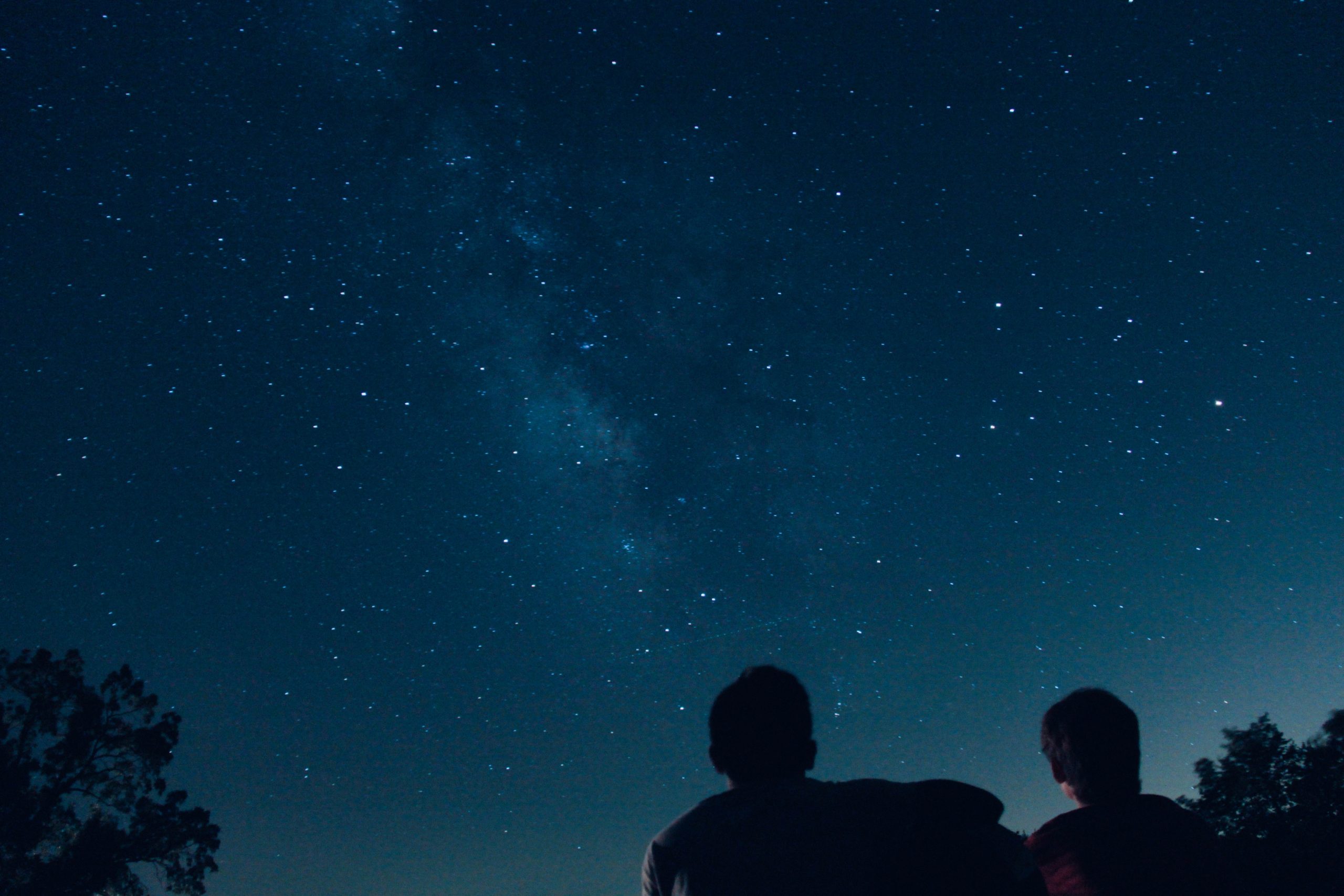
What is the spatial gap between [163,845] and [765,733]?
791 inches

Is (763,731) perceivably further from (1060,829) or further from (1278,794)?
(1278,794)

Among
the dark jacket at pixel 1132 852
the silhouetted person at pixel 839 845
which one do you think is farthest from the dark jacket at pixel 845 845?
the dark jacket at pixel 1132 852

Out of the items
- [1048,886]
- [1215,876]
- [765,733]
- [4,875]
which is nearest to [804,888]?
[765,733]

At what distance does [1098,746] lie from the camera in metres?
2.05

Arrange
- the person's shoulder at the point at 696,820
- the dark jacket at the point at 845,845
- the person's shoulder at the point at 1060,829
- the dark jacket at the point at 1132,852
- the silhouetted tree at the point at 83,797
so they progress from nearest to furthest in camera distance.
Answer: the dark jacket at the point at 845,845 < the person's shoulder at the point at 696,820 < the dark jacket at the point at 1132,852 < the person's shoulder at the point at 1060,829 < the silhouetted tree at the point at 83,797

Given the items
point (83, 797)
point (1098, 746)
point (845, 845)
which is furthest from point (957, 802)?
point (83, 797)

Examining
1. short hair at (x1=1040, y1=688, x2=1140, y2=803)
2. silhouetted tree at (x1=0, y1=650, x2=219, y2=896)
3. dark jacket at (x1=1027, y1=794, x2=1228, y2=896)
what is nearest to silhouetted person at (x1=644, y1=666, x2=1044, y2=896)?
dark jacket at (x1=1027, y1=794, x2=1228, y2=896)

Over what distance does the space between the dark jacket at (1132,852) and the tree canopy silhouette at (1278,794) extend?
20.6 metres

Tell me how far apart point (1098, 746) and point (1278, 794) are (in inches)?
1208

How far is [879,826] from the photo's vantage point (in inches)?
54.6

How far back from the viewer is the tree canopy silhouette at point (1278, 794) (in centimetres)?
1733

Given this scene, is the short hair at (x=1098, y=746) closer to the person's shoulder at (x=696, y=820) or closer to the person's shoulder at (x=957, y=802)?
the person's shoulder at (x=957, y=802)

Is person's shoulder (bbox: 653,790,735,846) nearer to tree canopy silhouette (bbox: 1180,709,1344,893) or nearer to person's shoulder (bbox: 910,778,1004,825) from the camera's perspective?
person's shoulder (bbox: 910,778,1004,825)

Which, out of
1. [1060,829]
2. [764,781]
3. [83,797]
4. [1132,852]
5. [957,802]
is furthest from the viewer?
[83,797]
